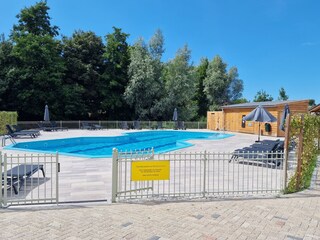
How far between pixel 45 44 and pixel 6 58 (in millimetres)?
4485

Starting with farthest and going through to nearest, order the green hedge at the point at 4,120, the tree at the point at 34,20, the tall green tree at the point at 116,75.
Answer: the tall green tree at the point at 116,75
the tree at the point at 34,20
the green hedge at the point at 4,120

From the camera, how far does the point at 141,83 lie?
30062mm

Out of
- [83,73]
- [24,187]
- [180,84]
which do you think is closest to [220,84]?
[180,84]

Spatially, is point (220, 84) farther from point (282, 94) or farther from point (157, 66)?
point (282, 94)

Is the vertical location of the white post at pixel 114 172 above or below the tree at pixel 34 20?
below

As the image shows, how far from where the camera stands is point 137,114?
31469 mm

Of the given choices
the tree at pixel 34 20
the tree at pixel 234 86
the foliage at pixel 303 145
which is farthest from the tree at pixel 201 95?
the foliage at pixel 303 145

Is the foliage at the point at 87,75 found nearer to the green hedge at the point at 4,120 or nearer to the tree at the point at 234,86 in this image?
the green hedge at the point at 4,120

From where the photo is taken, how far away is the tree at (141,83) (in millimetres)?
29984

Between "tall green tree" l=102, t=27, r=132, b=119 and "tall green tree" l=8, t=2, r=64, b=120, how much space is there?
18.8ft

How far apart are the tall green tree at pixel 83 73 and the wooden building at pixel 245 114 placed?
15.0 m

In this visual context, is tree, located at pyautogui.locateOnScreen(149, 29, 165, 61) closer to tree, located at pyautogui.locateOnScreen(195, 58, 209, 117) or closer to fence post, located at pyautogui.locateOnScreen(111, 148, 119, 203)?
tree, located at pyautogui.locateOnScreen(195, 58, 209, 117)

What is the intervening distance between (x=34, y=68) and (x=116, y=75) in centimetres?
964

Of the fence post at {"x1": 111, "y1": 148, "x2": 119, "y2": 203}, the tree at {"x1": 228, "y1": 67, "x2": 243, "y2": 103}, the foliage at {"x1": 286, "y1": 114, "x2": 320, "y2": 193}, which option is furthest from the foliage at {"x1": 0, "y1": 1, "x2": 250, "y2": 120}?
the fence post at {"x1": 111, "y1": 148, "x2": 119, "y2": 203}
